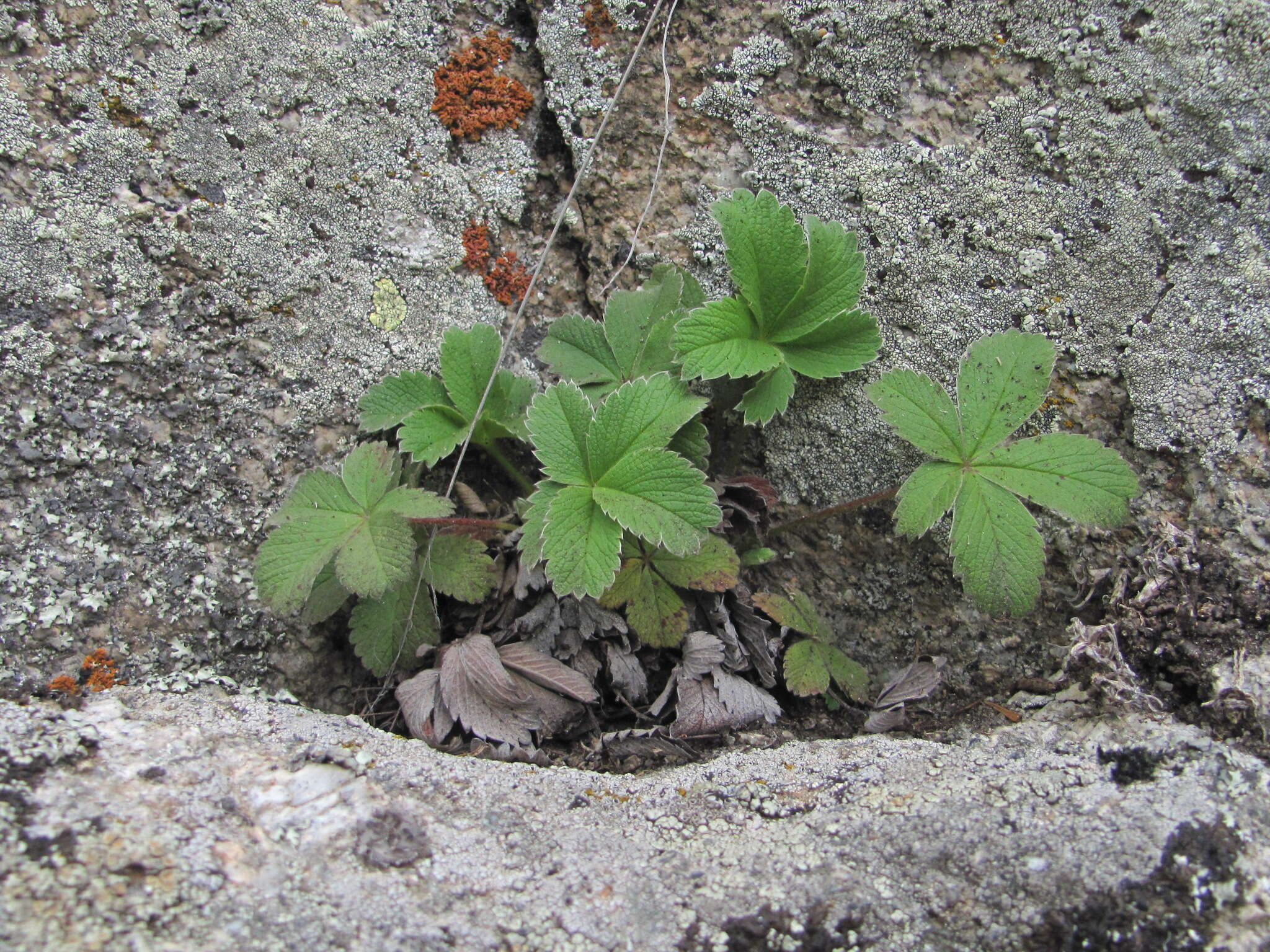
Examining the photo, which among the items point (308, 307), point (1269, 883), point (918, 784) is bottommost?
point (918, 784)

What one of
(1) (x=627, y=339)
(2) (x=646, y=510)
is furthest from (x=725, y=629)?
(1) (x=627, y=339)

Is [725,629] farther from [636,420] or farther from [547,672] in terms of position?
[636,420]

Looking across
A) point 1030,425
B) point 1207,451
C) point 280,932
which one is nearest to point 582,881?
point 280,932

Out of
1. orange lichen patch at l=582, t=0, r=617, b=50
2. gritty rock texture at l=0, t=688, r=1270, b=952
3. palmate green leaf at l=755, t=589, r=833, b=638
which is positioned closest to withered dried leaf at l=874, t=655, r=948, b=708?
palmate green leaf at l=755, t=589, r=833, b=638

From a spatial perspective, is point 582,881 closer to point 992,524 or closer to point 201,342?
point 992,524

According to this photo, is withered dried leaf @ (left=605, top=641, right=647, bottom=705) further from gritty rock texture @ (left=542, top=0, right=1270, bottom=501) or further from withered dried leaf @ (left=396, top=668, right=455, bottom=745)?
gritty rock texture @ (left=542, top=0, right=1270, bottom=501)

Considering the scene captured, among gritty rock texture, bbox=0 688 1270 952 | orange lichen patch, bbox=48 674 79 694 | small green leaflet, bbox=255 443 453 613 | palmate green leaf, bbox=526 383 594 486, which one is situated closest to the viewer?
gritty rock texture, bbox=0 688 1270 952
